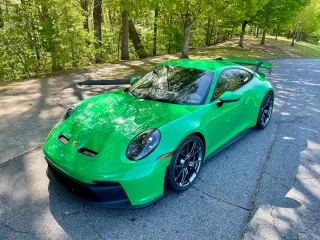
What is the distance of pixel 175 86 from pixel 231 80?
3.41 feet

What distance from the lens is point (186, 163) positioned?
2955 millimetres

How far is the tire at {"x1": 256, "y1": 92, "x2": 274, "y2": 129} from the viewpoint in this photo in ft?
15.4

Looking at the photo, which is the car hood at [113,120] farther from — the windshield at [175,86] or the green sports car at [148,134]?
the windshield at [175,86]

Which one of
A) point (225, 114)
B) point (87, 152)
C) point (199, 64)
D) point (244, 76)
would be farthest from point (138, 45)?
point (87, 152)

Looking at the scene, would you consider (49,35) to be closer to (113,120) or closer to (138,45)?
(138,45)

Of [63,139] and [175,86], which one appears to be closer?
[63,139]

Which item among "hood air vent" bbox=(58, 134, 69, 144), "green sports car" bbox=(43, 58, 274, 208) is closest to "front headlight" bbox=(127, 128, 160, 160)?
"green sports car" bbox=(43, 58, 274, 208)

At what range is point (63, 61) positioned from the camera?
1106 cm

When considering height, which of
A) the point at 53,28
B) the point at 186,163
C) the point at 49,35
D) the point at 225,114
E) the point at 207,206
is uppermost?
the point at 53,28

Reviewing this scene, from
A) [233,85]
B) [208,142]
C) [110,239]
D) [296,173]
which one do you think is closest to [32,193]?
[110,239]

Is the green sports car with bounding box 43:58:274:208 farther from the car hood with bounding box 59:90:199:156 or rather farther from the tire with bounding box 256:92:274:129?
the tire with bounding box 256:92:274:129

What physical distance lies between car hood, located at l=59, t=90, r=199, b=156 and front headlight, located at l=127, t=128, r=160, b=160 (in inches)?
2.7

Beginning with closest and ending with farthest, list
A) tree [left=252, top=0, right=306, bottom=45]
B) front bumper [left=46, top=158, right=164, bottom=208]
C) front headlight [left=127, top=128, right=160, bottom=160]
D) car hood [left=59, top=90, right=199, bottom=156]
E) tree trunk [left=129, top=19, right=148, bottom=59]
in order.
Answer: front bumper [left=46, top=158, right=164, bottom=208] < front headlight [left=127, top=128, right=160, bottom=160] < car hood [left=59, top=90, right=199, bottom=156] < tree trunk [left=129, top=19, right=148, bottom=59] < tree [left=252, top=0, right=306, bottom=45]

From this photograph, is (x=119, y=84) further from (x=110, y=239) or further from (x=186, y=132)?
(x=110, y=239)
